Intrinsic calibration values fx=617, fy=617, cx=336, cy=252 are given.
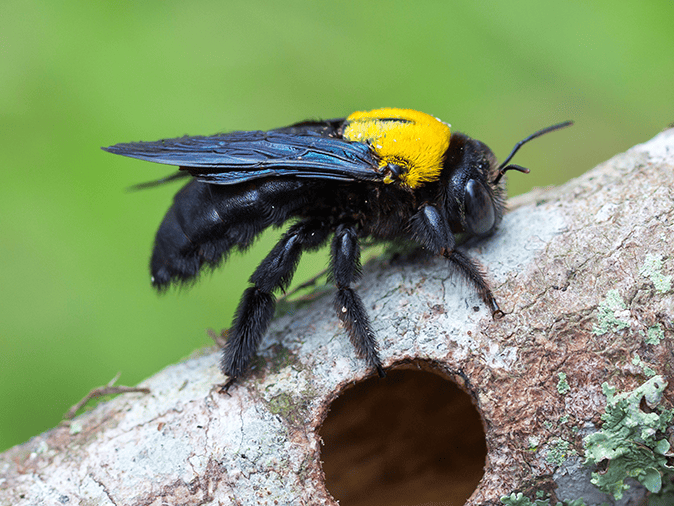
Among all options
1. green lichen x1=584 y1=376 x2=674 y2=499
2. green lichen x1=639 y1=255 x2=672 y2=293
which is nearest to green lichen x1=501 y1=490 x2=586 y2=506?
green lichen x1=584 y1=376 x2=674 y2=499

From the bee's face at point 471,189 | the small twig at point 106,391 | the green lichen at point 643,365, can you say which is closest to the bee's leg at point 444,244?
the bee's face at point 471,189

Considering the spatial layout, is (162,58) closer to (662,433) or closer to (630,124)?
(630,124)

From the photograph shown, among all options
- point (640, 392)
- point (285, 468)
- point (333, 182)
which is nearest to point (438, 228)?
point (333, 182)

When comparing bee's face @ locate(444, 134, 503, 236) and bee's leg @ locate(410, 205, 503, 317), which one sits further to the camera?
bee's face @ locate(444, 134, 503, 236)

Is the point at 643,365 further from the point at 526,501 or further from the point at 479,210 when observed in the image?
the point at 479,210

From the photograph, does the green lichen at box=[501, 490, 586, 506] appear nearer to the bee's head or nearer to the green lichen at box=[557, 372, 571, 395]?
the green lichen at box=[557, 372, 571, 395]

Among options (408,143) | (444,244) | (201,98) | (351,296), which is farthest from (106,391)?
(201,98)
